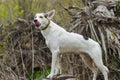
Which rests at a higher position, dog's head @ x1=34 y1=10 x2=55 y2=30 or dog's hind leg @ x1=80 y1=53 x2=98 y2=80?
dog's head @ x1=34 y1=10 x2=55 y2=30

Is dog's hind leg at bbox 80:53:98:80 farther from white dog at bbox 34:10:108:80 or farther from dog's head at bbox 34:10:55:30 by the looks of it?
dog's head at bbox 34:10:55:30

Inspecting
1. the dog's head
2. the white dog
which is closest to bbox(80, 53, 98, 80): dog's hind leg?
the white dog

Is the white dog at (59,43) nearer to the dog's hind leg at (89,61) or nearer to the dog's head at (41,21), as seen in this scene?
the dog's head at (41,21)

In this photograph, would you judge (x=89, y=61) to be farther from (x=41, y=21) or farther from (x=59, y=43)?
(x=41, y=21)

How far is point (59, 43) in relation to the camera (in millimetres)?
6387

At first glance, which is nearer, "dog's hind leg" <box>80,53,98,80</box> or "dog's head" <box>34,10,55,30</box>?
"dog's head" <box>34,10,55,30</box>

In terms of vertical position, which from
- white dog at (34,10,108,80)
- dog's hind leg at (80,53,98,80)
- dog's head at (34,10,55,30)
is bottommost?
dog's hind leg at (80,53,98,80)

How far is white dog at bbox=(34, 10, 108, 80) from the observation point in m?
6.32

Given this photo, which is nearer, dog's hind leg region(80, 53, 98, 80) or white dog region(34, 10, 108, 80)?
white dog region(34, 10, 108, 80)

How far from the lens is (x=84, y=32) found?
27.9ft

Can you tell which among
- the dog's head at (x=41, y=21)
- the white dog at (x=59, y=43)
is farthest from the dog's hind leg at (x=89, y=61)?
the dog's head at (x=41, y=21)

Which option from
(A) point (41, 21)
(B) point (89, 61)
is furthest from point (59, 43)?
(B) point (89, 61)

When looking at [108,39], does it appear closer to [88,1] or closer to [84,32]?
[84,32]

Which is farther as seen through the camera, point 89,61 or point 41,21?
point 89,61
